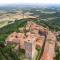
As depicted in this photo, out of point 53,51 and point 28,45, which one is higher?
point 28,45

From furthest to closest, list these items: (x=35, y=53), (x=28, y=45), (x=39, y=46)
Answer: (x=39, y=46) < (x=35, y=53) < (x=28, y=45)

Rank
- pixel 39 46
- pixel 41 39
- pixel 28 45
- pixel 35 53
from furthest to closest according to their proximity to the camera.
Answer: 1. pixel 41 39
2. pixel 39 46
3. pixel 35 53
4. pixel 28 45

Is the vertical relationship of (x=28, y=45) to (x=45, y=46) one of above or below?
above

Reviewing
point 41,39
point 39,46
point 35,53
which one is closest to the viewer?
point 35,53

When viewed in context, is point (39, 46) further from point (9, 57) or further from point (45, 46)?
point (9, 57)

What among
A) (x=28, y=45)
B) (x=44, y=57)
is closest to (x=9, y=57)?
(x=28, y=45)

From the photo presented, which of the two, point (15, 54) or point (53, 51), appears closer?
point (15, 54)

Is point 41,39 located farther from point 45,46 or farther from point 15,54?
point 15,54

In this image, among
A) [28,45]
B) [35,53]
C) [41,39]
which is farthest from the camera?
[41,39]

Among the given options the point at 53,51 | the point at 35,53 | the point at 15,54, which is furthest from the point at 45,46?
the point at 15,54
